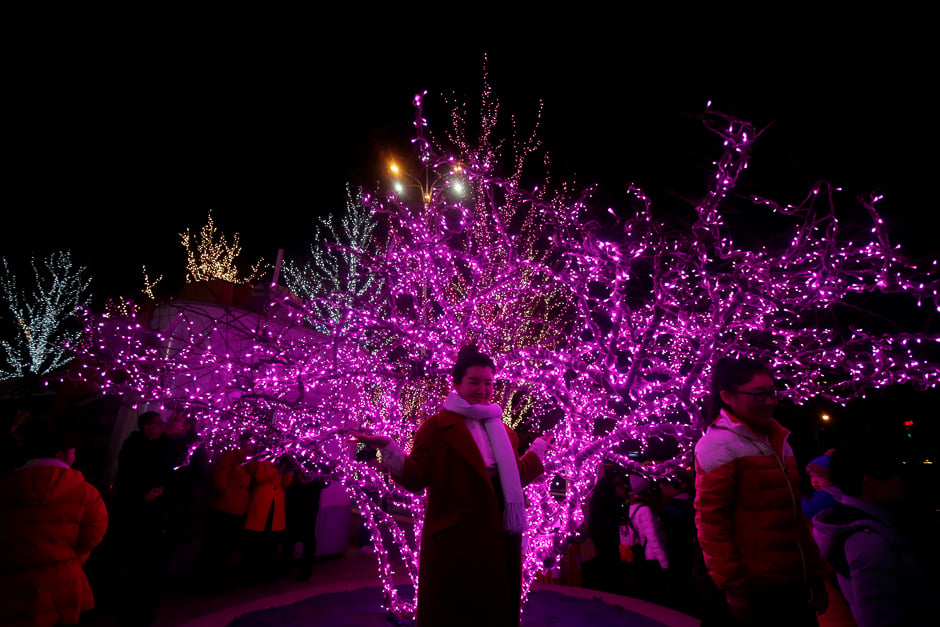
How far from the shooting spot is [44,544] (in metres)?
2.63

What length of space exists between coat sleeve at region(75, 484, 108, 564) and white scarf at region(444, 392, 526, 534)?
225 cm

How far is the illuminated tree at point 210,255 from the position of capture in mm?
12516

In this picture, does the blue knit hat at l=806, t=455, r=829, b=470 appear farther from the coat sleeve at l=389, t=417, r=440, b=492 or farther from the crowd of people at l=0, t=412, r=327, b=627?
the crowd of people at l=0, t=412, r=327, b=627

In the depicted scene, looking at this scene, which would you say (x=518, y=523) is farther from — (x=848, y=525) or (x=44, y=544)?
(x=44, y=544)

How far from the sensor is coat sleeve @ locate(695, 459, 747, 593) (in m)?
1.94

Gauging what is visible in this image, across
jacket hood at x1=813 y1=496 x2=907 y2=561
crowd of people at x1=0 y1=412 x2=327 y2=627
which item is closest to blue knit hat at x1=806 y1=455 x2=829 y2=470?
jacket hood at x1=813 y1=496 x2=907 y2=561

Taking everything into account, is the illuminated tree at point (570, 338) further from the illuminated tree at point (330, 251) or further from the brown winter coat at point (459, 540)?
the illuminated tree at point (330, 251)

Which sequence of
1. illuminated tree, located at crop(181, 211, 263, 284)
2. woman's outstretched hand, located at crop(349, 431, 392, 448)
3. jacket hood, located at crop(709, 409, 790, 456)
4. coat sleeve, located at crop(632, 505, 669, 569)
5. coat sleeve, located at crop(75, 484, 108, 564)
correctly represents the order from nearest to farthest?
1. jacket hood, located at crop(709, 409, 790, 456)
2. woman's outstretched hand, located at crop(349, 431, 392, 448)
3. coat sleeve, located at crop(75, 484, 108, 564)
4. coat sleeve, located at crop(632, 505, 669, 569)
5. illuminated tree, located at crop(181, 211, 263, 284)

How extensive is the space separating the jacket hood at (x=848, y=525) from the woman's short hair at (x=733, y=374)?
60cm

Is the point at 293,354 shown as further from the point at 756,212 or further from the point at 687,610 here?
the point at 687,610

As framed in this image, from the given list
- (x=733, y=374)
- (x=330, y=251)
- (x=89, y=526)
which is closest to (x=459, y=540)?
(x=733, y=374)

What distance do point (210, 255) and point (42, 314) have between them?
12.1 metres

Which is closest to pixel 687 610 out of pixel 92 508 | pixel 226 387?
pixel 226 387

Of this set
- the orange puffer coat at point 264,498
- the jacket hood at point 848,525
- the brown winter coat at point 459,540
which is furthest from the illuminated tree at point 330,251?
the jacket hood at point 848,525
